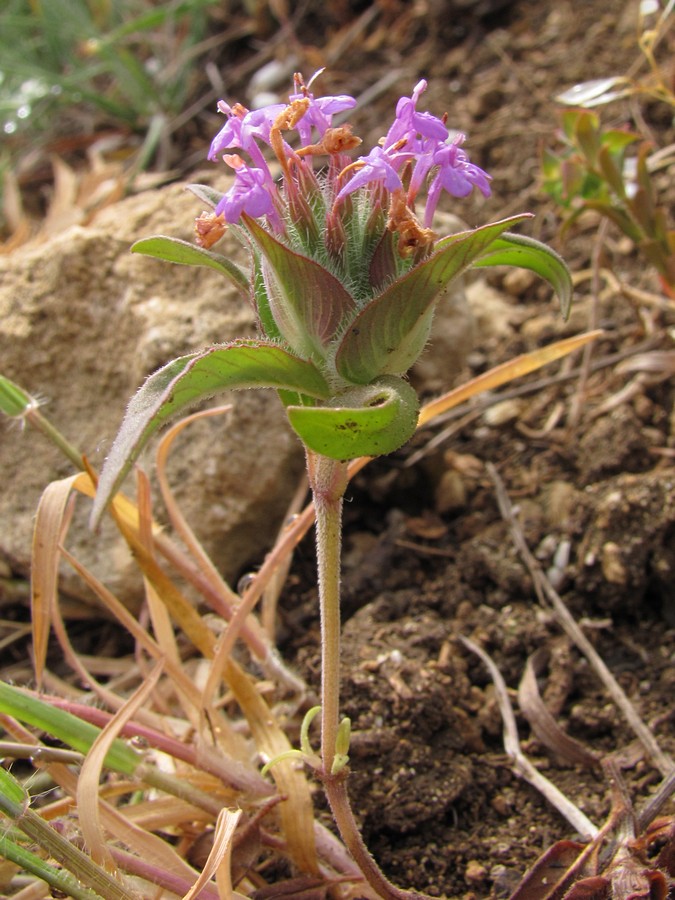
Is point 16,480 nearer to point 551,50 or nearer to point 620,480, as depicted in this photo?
point 620,480

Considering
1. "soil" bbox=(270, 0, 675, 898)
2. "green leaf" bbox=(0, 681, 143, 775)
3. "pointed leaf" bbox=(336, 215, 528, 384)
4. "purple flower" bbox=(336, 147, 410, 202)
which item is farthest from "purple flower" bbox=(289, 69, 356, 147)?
"green leaf" bbox=(0, 681, 143, 775)

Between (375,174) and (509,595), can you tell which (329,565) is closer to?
(375,174)

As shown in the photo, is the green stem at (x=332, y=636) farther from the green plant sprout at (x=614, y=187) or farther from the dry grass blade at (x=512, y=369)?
the green plant sprout at (x=614, y=187)

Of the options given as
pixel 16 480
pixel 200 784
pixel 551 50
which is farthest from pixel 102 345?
pixel 551 50

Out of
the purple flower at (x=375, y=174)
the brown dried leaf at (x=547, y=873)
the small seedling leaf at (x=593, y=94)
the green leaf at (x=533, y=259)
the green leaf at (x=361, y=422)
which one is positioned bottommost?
the brown dried leaf at (x=547, y=873)

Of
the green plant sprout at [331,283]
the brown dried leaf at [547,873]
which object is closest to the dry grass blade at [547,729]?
the brown dried leaf at [547,873]

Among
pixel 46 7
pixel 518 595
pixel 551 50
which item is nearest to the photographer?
pixel 518 595

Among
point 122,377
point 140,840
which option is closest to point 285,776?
point 140,840
